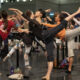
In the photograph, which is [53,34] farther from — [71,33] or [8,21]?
[8,21]

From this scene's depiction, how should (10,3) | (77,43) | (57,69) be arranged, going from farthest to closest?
1. (10,3)
2. (77,43)
3. (57,69)

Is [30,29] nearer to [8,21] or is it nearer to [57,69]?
[8,21]

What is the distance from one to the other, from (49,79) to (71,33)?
130 cm

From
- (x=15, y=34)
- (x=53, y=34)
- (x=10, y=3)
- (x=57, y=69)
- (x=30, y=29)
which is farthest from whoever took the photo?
(x=10, y=3)

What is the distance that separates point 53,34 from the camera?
257 inches

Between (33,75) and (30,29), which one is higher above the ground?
(30,29)

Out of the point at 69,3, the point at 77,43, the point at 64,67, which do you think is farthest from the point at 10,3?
the point at 64,67

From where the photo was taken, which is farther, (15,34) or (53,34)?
(15,34)

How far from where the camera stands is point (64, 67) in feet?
28.3

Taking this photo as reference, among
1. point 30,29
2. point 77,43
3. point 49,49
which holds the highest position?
point 30,29

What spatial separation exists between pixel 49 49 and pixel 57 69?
182 cm

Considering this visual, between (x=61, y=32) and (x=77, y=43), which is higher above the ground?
(x=61, y=32)

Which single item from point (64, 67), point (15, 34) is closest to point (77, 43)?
point (64, 67)

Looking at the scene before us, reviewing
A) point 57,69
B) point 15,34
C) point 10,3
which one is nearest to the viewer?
point 15,34
